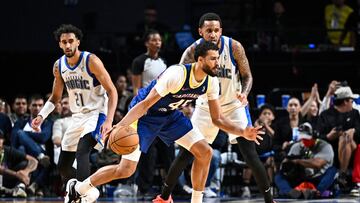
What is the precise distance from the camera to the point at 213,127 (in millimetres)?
9188

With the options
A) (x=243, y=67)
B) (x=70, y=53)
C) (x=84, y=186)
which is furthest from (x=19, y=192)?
(x=243, y=67)

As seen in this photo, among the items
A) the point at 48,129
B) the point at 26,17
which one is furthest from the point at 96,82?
the point at 26,17

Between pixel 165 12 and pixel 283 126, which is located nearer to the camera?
pixel 283 126

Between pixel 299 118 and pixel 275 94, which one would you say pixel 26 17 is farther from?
pixel 299 118

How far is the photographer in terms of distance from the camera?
39.6ft

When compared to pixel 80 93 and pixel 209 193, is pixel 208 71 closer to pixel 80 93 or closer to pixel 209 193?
pixel 80 93

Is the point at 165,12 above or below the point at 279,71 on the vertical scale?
above

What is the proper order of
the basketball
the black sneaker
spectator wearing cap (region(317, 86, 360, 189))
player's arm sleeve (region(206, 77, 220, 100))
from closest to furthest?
1. the basketball
2. player's arm sleeve (region(206, 77, 220, 100))
3. the black sneaker
4. spectator wearing cap (region(317, 86, 360, 189))

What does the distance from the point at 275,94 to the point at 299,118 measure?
1.46m

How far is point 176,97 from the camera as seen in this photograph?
8.26 meters

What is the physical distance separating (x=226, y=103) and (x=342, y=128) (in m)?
3.56

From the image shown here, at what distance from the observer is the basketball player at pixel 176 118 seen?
8.04 meters

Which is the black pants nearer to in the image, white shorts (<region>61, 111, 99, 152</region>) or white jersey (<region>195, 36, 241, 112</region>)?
white jersey (<region>195, 36, 241, 112</region>)

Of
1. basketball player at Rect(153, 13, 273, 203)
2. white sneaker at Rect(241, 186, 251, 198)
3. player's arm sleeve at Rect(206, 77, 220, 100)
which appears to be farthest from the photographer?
player's arm sleeve at Rect(206, 77, 220, 100)
